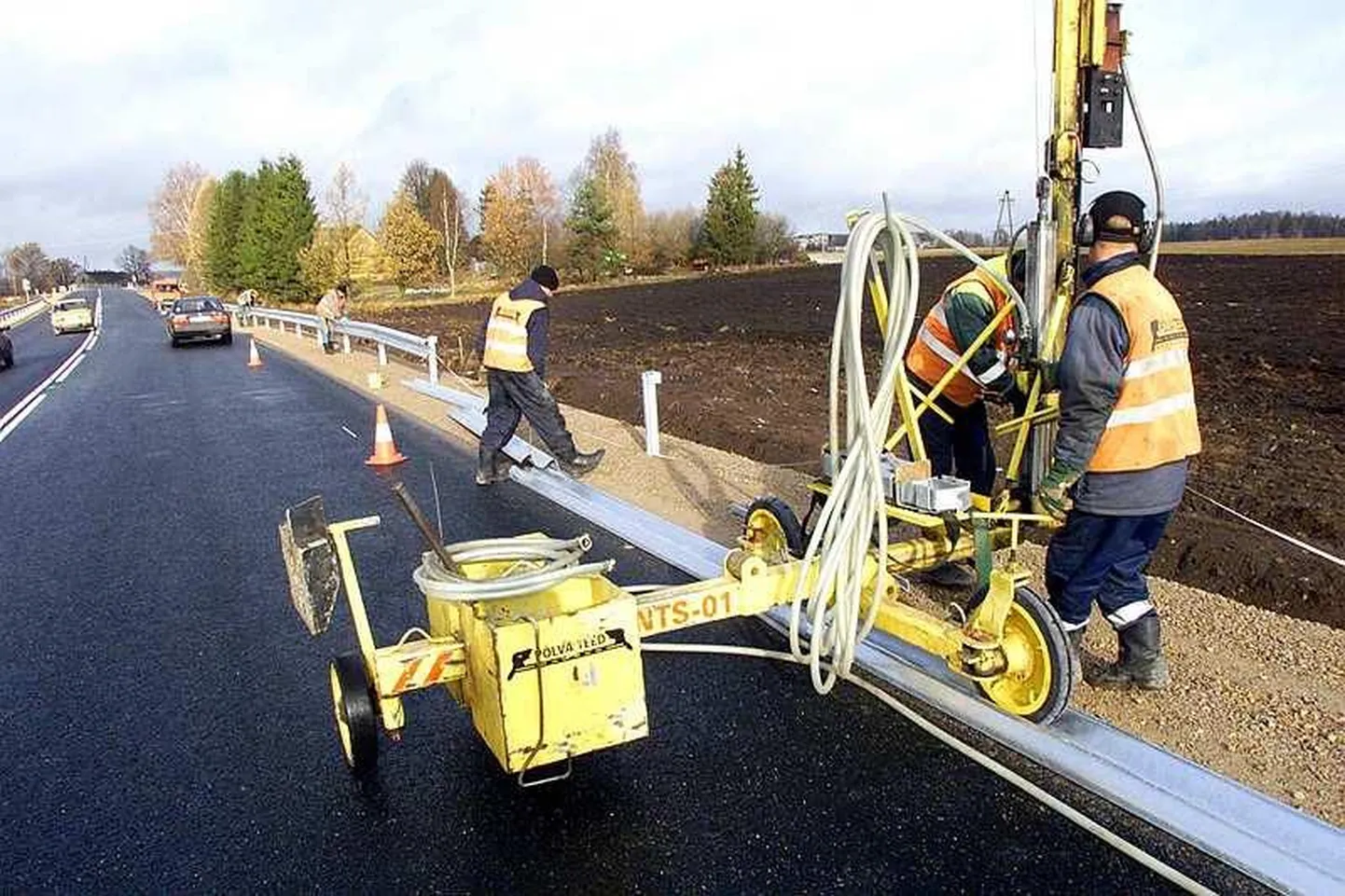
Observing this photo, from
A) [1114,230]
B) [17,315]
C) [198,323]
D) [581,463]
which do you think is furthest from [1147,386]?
[17,315]

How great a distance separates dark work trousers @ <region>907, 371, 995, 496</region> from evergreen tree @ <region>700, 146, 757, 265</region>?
218ft

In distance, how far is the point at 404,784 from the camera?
3.80 meters

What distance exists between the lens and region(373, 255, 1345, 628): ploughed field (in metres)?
6.08

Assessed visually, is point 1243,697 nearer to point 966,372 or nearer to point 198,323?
point 966,372

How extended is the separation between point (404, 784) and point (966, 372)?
3571 millimetres

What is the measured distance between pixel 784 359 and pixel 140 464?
10.6 meters

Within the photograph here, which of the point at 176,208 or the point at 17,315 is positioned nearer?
the point at 17,315

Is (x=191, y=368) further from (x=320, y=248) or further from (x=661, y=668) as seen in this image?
(x=320, y=248)

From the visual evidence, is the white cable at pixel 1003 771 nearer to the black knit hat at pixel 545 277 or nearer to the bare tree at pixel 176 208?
the black knit hat at pixel 545 277

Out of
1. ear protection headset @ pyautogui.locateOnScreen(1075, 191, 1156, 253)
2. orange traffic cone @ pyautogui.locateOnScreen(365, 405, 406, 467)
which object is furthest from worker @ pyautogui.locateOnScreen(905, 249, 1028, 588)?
orange traffic cone @ pyautogui.locateOnScreen(365, 405, 406, 467)

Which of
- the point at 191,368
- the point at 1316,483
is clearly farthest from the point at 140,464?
the point at 191,368

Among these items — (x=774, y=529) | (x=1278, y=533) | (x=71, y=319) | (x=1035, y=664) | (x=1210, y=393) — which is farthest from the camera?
(x=71, y=319)

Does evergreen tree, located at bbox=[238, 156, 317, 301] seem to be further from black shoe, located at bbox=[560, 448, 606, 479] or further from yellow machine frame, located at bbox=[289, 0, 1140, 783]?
yellow machine frame, located at bbox=[289, 0, 1140, 783]

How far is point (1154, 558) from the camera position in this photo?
20.2 feet
